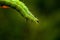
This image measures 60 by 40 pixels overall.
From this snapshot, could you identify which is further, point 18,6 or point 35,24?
point 35,24

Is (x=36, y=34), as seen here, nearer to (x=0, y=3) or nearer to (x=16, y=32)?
(x=16, y=32)

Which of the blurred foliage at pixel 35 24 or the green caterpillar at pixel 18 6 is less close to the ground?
the blurred foliage at pixel 35 24

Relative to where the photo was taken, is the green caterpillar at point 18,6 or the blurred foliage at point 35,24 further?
the blurred foliage at point 35,24

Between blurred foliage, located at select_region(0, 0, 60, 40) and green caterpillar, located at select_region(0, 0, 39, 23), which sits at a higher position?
blurred foliage, located at select_region(0, 0, 60, 40)

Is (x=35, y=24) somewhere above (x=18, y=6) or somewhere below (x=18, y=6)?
above

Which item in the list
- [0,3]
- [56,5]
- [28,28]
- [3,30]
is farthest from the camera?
[56,5]

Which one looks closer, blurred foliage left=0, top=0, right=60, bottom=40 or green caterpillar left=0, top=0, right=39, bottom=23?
green caterpillar left=0, top=0, right=39, bottom=23

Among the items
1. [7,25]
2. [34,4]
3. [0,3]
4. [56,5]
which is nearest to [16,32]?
[7,25]

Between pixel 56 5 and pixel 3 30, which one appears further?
pixel 56 5
